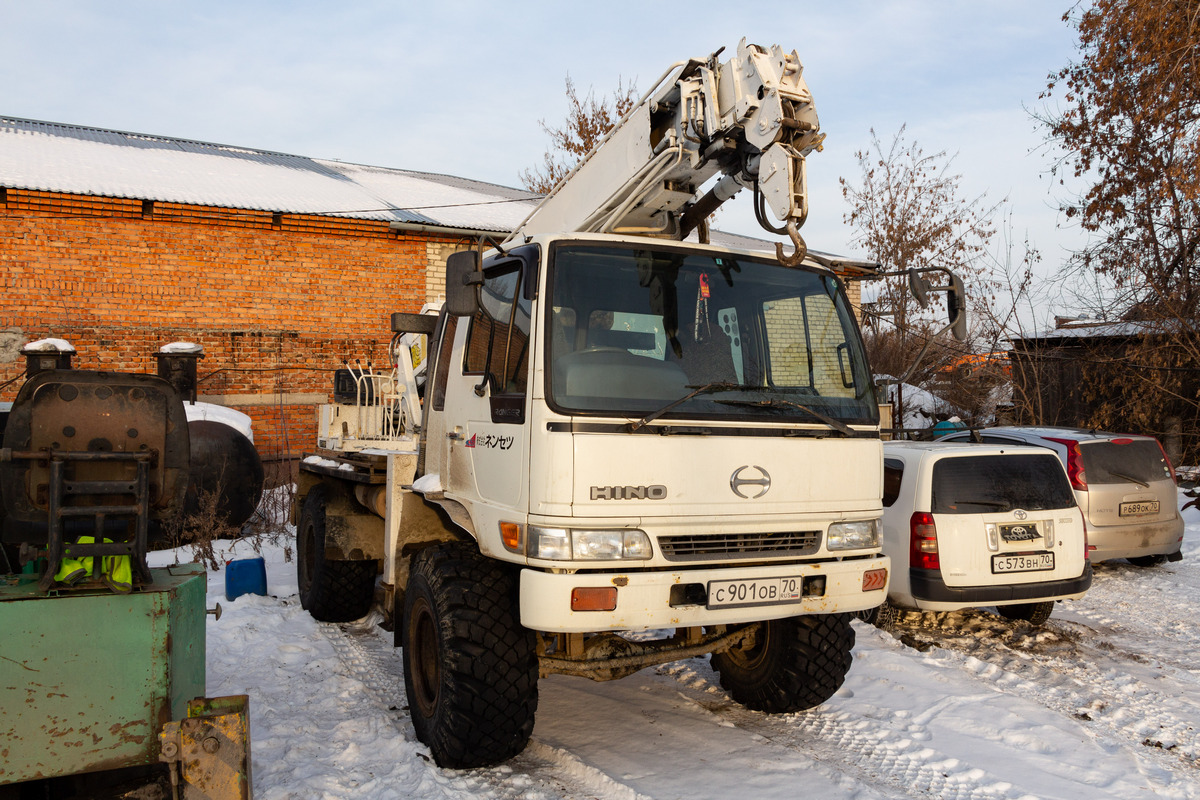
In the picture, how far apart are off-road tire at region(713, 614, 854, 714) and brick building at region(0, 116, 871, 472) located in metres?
8.10

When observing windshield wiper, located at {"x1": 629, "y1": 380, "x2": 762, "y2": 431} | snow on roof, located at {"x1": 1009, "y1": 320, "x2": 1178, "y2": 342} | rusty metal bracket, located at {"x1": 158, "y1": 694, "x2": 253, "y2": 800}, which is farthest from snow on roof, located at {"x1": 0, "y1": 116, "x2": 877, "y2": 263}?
rusty metal bracket, located at {"x1": 158, "y1": 694, "x2": 253, "y2": 800}

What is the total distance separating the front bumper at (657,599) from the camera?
3.54 metres

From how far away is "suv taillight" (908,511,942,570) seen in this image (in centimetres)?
591

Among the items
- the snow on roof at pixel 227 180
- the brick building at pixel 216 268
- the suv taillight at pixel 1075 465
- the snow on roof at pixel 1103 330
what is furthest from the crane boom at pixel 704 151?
the snow on roof at pixel 1103 330

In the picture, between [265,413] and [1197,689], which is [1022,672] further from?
[265,413]

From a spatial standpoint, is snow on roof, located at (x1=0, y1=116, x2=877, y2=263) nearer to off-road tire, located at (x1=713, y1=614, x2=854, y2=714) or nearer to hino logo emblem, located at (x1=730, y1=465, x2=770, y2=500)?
off-road tire, located at (x1=713, y1=614, x2=854, y2=714)

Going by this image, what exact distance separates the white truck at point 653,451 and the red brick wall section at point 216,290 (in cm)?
1042

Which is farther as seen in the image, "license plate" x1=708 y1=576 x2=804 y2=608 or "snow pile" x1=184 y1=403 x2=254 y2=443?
"snow pile" x1=184 y1=403 x2=254 y2=443

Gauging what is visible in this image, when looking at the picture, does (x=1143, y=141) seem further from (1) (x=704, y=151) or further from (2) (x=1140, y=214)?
(1) (x=704, y=151)

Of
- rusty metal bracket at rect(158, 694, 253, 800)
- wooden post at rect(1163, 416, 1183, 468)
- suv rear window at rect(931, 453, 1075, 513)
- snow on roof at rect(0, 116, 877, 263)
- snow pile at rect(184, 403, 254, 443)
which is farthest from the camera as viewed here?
wooden post at rect(1163, 416, 1183, 468)

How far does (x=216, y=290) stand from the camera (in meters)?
13.9

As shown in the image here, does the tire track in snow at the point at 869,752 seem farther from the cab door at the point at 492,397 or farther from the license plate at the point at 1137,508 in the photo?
the license plate at the point at 1137,508

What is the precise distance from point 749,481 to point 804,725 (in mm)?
1675

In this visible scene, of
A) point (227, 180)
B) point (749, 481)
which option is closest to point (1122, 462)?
point (749, 481)
